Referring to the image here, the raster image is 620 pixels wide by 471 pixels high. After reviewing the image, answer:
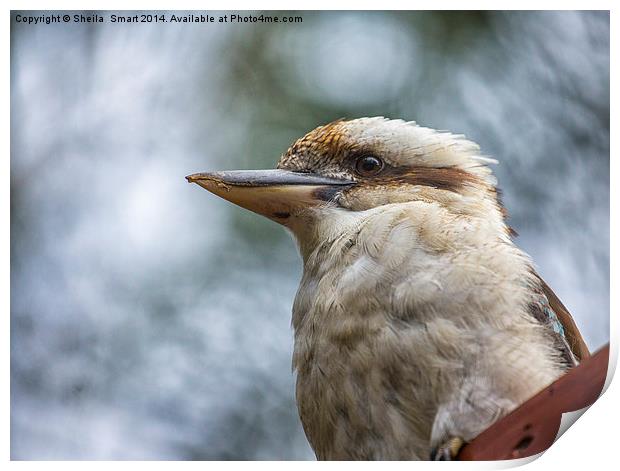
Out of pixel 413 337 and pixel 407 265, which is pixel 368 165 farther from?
pixel 413 337

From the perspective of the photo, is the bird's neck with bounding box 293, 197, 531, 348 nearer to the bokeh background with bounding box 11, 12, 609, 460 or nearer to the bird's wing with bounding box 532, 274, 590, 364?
the bird's wing with bounding box 532, 274, 590, 364

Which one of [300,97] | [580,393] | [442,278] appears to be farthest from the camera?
[300,97]

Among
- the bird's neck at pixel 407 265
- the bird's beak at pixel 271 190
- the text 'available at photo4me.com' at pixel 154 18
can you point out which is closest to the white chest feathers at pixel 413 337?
the bird's neck at pixel 407 265

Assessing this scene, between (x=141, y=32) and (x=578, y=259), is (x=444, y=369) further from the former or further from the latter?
(x=141, y=32)

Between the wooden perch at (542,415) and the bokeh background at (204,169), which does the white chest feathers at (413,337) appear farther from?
the bokeh background at (204,169)

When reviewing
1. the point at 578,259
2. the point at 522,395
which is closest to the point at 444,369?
the point at 522,395

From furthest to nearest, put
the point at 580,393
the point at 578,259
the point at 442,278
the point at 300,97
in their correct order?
the point at 300,97 < the point at 578,259 < the point at 442,278 < the point at 580,393
